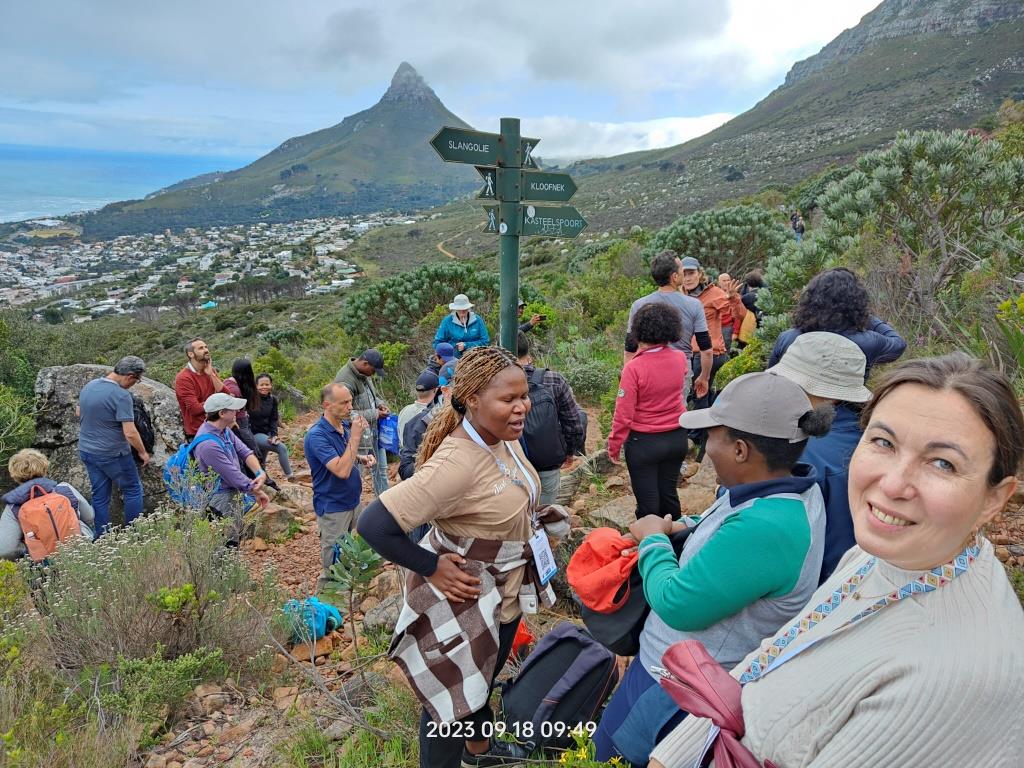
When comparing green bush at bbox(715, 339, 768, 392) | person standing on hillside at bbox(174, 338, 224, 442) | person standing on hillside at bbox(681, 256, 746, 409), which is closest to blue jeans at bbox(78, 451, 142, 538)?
person standing on hillside at bbox(174, 338, 224, 442)

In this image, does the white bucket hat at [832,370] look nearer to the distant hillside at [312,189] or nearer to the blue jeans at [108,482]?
the blue jeans at [108,482]

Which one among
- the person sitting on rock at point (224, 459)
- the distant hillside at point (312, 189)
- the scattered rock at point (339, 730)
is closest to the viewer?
the scattered rock at point (339, 730)

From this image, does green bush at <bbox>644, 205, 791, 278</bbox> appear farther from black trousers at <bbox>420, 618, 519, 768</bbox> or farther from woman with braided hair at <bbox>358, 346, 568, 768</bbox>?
black trousers at <bbox>420, 618, 519, 768</bbox>

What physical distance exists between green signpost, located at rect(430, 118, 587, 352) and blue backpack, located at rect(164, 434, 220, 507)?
231cm

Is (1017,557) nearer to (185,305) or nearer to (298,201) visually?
(185,305)

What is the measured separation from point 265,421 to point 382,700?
4.39 meters

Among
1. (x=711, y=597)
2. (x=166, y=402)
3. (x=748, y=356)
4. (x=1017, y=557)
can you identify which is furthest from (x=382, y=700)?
(x=166, y=402)

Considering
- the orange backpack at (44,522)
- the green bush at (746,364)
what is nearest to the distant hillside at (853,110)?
the green bush at (746,364)

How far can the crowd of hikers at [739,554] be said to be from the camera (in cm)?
92

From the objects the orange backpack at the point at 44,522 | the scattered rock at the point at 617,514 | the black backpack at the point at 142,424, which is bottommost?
the scattered rock at the point at 617,514

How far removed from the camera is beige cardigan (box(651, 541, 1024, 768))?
83cm

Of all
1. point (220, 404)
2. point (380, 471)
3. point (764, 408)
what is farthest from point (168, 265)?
point (764, 408)

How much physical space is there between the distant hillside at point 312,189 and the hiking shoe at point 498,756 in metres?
128

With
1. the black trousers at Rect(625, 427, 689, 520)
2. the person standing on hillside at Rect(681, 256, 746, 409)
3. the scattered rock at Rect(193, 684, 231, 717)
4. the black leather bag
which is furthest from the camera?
the person standing on hillside at Rect(681, 256, 746, 409)
